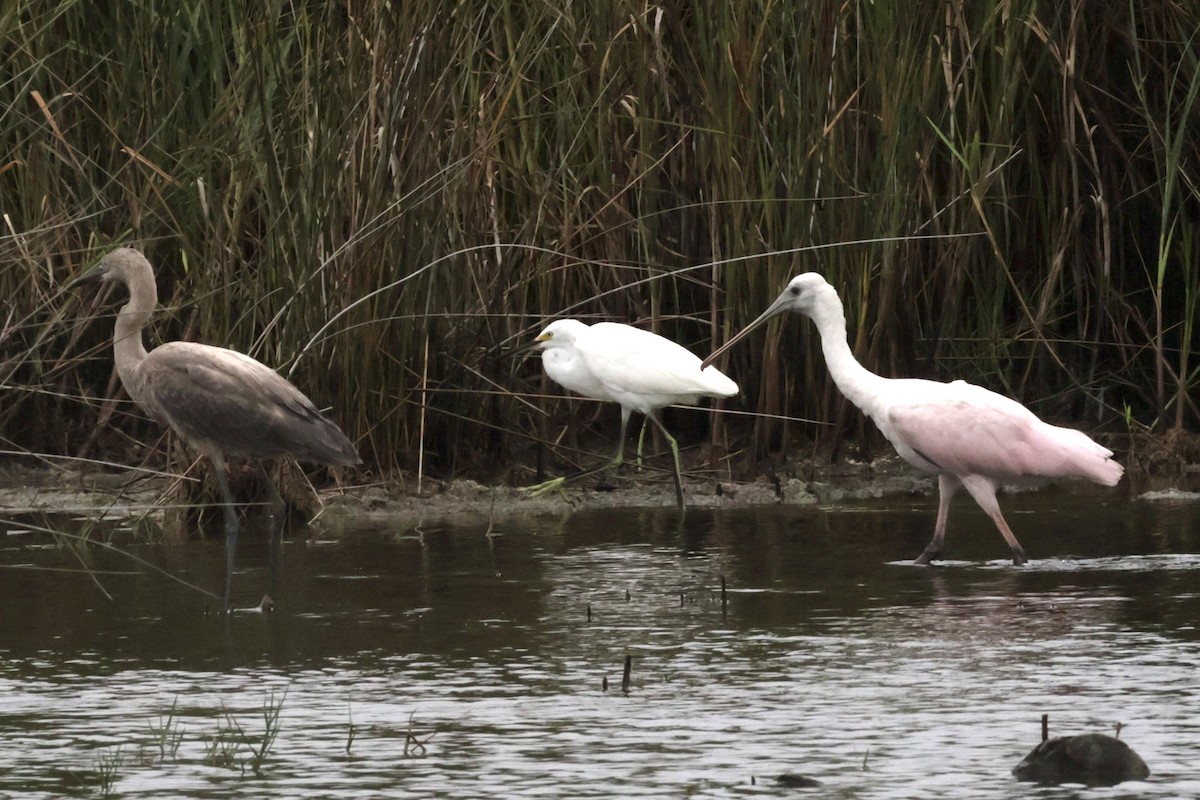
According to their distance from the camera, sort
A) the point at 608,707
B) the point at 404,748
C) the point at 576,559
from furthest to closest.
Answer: the point at 576,559 < the point at 608,707 < the point at 404,748

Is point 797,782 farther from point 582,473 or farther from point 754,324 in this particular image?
point 582,473

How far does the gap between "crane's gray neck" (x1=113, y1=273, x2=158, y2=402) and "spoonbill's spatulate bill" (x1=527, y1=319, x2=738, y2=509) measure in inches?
79.6

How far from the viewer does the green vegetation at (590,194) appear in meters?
10.1

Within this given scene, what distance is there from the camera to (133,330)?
364 inches

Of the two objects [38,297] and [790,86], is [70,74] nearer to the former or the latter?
[38,297]

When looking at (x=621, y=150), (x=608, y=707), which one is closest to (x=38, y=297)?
(x=621, y=150)

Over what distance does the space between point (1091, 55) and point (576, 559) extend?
419cm

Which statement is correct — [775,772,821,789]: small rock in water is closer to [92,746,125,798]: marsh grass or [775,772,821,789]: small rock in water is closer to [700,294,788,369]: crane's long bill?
[92,746,125,798]: marsh grass

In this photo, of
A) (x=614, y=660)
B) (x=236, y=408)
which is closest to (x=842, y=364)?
(x=236, y=408)

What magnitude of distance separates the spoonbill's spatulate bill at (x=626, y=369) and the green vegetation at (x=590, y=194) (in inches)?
8.8

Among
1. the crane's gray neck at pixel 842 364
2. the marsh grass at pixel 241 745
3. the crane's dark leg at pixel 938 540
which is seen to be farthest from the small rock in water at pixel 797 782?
the crane's gray neck at pixel 842 364

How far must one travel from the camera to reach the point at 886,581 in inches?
322

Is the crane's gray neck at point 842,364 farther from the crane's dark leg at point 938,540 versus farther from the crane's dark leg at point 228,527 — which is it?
the crane's dark leg at point 228,527

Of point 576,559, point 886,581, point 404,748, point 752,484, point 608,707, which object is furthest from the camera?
point 752,484
